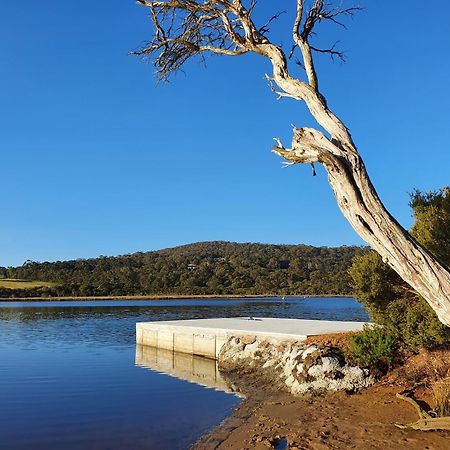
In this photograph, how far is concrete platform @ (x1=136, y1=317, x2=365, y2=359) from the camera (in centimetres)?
1502

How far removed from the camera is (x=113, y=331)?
3023cm

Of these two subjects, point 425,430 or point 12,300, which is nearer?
point 425,430

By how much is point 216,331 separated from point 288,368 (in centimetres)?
539

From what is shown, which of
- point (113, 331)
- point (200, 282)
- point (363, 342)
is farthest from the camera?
point (200, 282)

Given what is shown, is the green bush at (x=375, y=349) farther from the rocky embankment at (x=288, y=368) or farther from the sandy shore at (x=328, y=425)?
the sandy shore at (x=328, y=425)

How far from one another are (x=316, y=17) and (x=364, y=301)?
7038 millimetres

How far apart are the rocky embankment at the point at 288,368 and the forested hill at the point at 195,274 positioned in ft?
256

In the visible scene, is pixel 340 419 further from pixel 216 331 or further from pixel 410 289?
pixel 216 331

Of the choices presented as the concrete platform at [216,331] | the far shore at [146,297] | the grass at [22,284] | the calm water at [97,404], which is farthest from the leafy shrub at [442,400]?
the grass at [22,284]

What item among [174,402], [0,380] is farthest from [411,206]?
[0,380]

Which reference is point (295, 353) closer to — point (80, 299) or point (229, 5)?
point (229, 5)

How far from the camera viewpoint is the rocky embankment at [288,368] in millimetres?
11094

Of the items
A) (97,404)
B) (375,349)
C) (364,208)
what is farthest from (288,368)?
(364,208)

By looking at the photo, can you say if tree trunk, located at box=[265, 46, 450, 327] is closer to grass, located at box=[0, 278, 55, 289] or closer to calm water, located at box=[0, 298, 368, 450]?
calm water, located at box=[0, 298, 368, 450]
